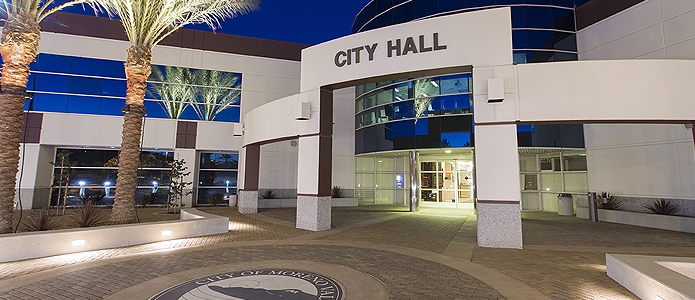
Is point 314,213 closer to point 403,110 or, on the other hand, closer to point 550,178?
point 403,110

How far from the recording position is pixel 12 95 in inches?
318

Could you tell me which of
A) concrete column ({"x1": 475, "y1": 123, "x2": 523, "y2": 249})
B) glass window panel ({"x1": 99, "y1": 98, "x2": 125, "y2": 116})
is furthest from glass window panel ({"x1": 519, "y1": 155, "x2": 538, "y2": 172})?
glass window panel ({"x1": 99, "y1": 98, "x2": 125, "y2": 116})

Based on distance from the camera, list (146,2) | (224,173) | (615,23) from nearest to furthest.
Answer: (146,2)
(615,23)
(224,173)

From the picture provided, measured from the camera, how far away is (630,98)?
7.98m

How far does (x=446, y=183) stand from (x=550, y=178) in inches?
219

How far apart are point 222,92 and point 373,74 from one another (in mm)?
13095

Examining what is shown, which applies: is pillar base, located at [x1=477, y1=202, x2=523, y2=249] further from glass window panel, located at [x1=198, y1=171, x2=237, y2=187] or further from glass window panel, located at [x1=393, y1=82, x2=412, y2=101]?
glass window panel, located at [x1=198, y1=171, x2=237, y2=187]

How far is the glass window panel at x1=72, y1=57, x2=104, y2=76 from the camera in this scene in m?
18.0

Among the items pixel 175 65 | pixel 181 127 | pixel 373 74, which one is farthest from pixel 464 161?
pixel 175 65

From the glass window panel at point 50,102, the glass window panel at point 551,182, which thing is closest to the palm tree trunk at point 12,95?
the glass window panel at point 50,102

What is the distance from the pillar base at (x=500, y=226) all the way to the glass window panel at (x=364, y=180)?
47.4 feet

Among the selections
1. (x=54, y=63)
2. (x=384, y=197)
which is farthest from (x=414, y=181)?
(x=54, y=63)

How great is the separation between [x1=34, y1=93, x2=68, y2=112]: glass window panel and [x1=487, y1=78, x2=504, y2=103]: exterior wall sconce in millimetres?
21305

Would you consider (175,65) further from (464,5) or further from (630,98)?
(630,98)
